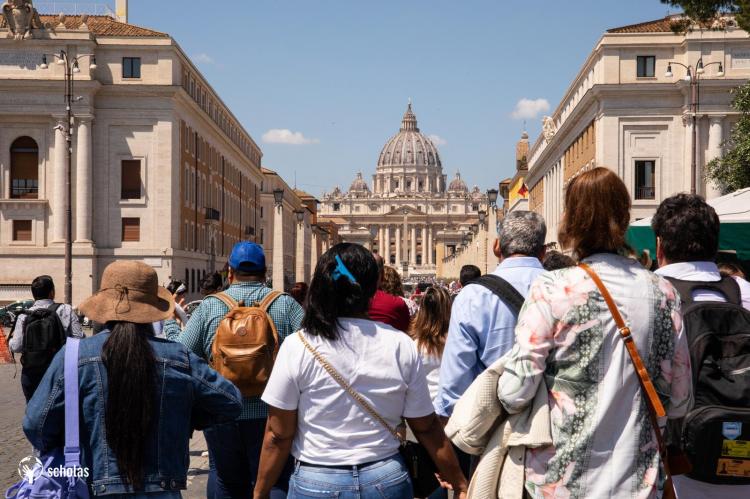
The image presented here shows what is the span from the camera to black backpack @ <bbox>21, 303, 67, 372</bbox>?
7.97 m

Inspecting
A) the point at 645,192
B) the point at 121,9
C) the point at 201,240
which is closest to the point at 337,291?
the point at 645,192

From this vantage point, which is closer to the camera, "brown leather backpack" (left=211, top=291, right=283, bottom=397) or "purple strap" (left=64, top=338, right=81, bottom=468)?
"purple strap" (left=64, top=338, right=81, bottom=468)

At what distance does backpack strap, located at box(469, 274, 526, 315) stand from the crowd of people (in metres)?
0.68

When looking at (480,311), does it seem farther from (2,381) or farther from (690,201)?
(2,381)

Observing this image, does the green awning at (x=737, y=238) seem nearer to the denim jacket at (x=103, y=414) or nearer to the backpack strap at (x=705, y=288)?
the backpack strap at (x=705, y=288)

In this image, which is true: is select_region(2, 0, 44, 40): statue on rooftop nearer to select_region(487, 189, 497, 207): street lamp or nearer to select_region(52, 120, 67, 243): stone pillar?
select_region(52, 120, 67, 243): stone pillar

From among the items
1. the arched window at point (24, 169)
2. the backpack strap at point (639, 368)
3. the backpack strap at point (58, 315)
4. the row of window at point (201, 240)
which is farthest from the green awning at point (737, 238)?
the row of window at point (201, 240)

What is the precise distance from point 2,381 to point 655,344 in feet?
51.0

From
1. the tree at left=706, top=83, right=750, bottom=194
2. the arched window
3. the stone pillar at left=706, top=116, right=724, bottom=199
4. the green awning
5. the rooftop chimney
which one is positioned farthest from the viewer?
the rooftop chimney

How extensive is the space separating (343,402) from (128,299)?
880 mm

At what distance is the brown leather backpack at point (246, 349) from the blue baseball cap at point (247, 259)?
0.56 metres

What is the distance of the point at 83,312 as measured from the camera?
371cm

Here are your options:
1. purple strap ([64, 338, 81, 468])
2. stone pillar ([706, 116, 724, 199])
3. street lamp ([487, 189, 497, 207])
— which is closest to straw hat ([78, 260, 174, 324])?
purple strap ([64, 338, 81, 468])

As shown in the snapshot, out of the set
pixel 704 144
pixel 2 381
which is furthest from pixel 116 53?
pixel 2 381
